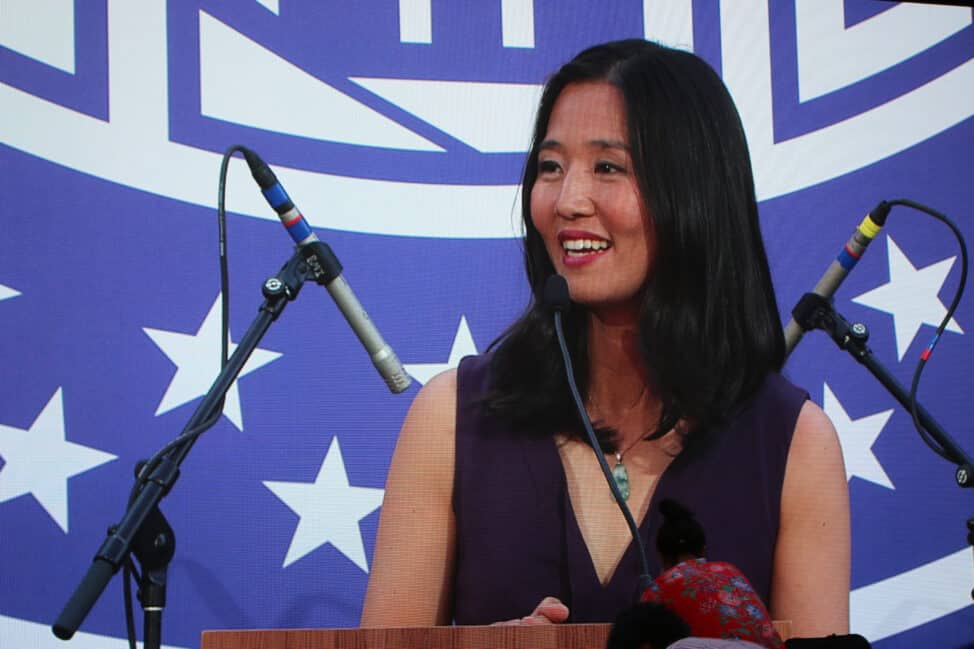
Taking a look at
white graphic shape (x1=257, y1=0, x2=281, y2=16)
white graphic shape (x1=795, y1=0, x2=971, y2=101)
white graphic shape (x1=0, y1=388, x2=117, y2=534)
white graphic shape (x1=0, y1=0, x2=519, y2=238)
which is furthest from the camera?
white graphic shape (x1=795, y1=0, x2=971, y2=101)

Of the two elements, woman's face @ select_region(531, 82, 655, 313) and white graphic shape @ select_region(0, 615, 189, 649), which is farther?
white graphic shape @ select_region(0, 615, 189, 649)

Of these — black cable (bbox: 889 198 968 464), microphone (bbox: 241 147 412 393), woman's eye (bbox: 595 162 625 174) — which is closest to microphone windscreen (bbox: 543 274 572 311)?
microphone (bbox: 241 147 412 393)

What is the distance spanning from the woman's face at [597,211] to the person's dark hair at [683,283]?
0.03 m

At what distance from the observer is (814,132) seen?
2.94m

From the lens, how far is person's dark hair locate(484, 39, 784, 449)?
7.06ft

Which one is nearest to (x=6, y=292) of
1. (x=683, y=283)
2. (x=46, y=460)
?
(x=46, y=460)

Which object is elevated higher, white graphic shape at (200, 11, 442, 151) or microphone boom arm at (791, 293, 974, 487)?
white graphic shape at (200, 11, 442, 151)

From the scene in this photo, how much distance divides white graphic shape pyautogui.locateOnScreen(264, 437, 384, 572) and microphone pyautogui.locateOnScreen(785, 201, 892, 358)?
94 cm

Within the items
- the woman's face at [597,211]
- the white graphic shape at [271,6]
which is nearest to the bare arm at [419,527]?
the woman's face at [597,211]

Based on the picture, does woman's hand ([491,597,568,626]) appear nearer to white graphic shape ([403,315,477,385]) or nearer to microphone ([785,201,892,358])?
microphone ([785,201,892,358])

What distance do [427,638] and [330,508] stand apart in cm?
130

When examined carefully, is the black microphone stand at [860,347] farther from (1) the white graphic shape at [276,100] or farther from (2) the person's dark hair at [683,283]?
(1) the white graphic shape at [276,100]

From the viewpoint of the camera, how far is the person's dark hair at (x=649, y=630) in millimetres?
1032

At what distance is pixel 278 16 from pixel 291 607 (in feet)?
4.30
